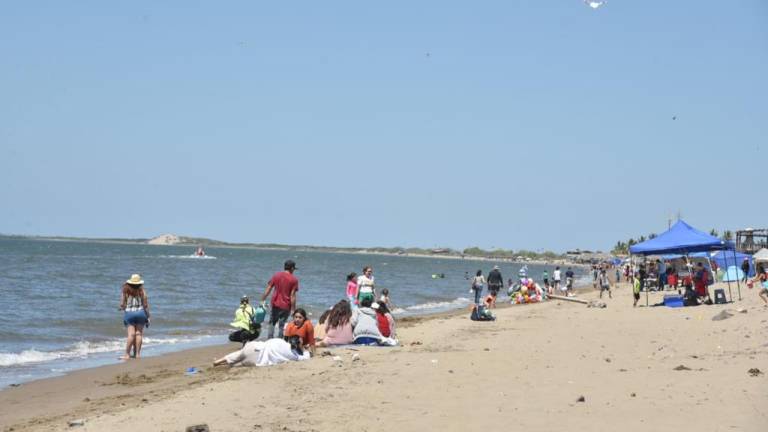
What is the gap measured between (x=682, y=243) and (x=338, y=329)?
1150 cm

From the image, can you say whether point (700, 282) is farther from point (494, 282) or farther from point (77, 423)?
point (77, 423)

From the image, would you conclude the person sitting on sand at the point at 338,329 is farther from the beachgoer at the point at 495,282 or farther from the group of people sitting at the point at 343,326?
the beachgoer at the point at 495,282

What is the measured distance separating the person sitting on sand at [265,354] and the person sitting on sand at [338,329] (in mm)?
1972

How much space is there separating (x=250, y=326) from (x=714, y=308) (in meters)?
11.3

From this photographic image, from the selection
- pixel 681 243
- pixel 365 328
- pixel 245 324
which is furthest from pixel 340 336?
pixel 681 243

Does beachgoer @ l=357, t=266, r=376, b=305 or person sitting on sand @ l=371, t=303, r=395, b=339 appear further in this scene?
beachgoer @ l=357, t=266, r=376, b=305

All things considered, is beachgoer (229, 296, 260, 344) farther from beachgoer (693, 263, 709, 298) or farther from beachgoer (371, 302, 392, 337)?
beachgoer (693, 263, 709, 298)

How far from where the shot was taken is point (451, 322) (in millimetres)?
19516

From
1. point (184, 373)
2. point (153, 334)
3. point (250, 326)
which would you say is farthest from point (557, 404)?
point (153, 334)

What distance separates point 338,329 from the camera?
1323 centimetres

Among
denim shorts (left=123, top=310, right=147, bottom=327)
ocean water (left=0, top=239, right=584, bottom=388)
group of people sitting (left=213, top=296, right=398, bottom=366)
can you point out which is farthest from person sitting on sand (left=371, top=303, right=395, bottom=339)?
ocean water (left=0, top=239, right=584, bottom=388)

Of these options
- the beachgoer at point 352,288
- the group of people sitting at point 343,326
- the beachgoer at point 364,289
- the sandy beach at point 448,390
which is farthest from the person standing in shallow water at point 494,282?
the group of people sitting at point 343,326

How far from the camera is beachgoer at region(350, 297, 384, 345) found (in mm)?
13156

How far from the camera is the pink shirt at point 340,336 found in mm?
13180
